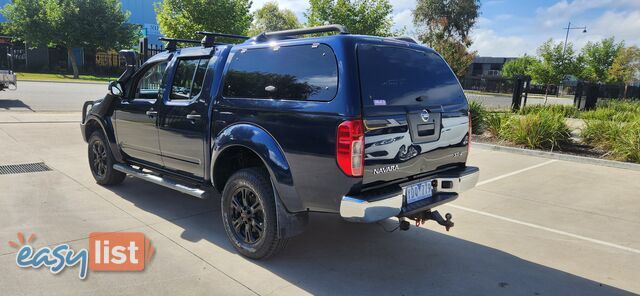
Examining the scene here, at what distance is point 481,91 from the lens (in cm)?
4862

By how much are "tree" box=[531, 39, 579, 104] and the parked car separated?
25.8 metres

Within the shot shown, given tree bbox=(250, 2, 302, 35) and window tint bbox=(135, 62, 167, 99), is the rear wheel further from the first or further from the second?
Answer: tree bbox=(250, 2, 302, 35)

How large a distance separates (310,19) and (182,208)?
15805 millimetres

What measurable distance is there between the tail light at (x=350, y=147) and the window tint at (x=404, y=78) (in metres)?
0.24

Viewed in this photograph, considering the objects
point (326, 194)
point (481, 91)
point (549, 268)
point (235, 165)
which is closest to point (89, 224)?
point (235, 165)

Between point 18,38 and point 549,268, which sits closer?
point 549,268

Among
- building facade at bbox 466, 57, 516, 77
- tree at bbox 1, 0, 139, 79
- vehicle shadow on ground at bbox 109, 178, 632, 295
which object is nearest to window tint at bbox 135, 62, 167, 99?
vehicle shadow on ground at bbox 109, 178, 632, 295

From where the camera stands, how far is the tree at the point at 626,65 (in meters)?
42.9

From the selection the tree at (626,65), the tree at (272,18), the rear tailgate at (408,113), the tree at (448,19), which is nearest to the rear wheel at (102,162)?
the rear tailgate at (408,113)

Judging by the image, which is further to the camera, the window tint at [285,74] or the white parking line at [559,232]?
the white parking line at [559,232]

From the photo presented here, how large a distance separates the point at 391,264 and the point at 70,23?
36974 millimetres

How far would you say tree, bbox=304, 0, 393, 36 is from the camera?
63.3 feet

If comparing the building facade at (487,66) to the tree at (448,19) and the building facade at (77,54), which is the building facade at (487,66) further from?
the building facade at (77,54)

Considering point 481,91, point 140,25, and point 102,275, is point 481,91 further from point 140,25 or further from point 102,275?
point 102,275
